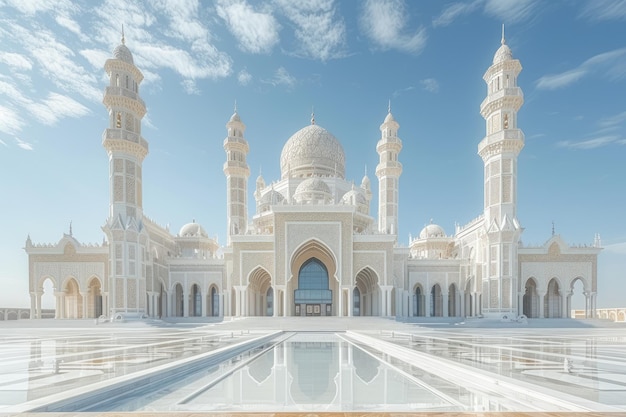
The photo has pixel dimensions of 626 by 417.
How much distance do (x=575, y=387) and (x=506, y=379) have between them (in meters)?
0.64

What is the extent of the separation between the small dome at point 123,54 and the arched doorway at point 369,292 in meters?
20.2

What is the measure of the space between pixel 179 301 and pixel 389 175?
19.2 m

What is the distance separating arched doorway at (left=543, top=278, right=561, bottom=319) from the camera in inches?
973

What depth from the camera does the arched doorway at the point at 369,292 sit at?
25.2 m

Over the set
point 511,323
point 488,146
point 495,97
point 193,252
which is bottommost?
point 511,323

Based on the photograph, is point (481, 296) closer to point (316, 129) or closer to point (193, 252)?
point (316, 129)

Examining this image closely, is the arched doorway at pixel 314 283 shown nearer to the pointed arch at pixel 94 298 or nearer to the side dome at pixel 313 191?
the side dome at pixel 313 191

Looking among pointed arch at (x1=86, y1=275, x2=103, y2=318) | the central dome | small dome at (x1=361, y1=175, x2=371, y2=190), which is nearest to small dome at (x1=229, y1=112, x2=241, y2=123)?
the central dome

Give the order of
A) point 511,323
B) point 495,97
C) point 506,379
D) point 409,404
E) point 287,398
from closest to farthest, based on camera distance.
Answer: point 409,404, point 287,398, point 506,379, point 511,323, point 495,97

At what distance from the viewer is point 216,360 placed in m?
6.24

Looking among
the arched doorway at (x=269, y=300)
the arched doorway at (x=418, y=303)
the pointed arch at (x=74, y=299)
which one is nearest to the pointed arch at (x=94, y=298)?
the pointed arch at (x=74, y=299)

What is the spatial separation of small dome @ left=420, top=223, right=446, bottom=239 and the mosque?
21.1 ft

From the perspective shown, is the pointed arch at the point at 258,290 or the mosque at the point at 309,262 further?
the pointed arch at the point at 258,290

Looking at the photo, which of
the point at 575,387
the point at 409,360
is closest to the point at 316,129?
the point at 409,360
